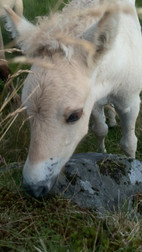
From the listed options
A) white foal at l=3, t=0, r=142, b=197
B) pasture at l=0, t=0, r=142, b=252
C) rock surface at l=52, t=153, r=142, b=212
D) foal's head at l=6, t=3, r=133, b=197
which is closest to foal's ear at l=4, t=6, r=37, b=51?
white foal at l=3, t=0, r=142, b=197

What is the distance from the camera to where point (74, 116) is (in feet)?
7.02

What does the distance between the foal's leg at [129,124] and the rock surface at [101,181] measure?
0.76 metres

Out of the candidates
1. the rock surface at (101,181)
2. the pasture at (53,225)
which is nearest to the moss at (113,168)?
the rock surface at (101,181)

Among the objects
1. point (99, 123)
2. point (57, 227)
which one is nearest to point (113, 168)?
point (57, 227)

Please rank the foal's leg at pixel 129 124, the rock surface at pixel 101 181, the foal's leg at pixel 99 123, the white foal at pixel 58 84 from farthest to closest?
1. the foal's leg at pixel 99 123
2. the foal's leg at pixel 129 124
3. the rock surface at pixel 101 181
4. the white foal at pixel 58 84

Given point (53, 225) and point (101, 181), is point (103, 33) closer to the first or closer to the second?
point (101, 181)

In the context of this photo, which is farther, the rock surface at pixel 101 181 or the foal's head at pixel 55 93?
the rock surface at pixel 101 181

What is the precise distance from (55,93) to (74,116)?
0.23 meters

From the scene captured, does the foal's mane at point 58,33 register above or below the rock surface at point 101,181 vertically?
above

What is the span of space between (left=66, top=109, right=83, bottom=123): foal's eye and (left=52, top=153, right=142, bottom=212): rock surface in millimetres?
500

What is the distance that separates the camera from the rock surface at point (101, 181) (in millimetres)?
2303

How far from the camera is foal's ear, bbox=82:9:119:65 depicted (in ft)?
6.33

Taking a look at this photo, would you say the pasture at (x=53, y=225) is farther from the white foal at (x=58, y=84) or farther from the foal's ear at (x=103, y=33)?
the foal's ear at (x=103, y=33)

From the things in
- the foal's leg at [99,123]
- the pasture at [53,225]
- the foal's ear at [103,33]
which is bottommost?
the foal's leg at [99,123]
